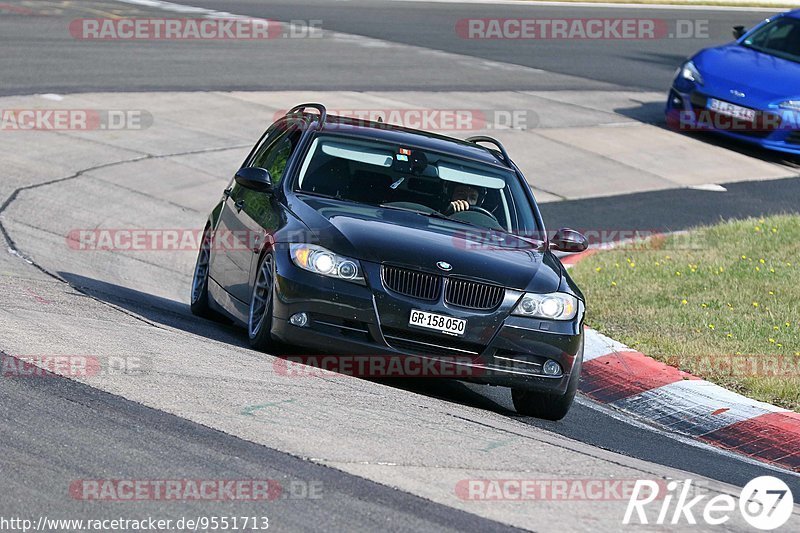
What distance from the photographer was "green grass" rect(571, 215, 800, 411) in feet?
33.4

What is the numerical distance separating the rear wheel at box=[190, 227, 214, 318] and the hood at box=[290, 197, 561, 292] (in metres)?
1.66

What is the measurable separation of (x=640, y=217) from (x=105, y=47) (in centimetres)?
1109

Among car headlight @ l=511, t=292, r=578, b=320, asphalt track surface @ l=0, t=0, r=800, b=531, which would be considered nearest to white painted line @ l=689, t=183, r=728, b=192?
asphalt track surface @ l=0, t=0, r=800, b=531

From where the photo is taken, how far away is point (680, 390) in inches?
380

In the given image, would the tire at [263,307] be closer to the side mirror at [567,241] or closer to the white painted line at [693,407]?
the side mirror at [567,241]

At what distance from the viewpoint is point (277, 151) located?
33.6 feet

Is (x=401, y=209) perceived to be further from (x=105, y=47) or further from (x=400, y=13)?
(x=400, y=13)

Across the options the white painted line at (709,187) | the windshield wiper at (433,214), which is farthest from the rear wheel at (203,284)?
the white painted line at (709,187)

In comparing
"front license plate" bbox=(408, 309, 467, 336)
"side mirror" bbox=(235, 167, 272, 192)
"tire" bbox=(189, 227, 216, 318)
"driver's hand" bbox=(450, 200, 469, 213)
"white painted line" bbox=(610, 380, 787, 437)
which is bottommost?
"white painted line" bbox=(610, 380, 787, 437)

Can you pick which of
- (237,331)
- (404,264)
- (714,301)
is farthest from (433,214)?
(714,301)

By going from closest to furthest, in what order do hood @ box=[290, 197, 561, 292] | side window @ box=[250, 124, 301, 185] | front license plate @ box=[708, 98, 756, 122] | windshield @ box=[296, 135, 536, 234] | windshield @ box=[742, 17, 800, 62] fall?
hood @ box=[290, 197, 561, 292], windshield @ box=[296, 135, 536, 234], side window @ box=[250, 124, 301, 185], front license plate @ box=[708, 98, 756, 122], windshield @ box=[742, 17, 800, 62]

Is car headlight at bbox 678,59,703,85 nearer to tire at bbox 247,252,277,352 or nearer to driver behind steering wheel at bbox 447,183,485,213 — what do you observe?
driver behind steering wheel at bbox 447,183,485,213

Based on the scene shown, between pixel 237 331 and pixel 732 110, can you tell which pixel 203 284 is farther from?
pixel 732 110

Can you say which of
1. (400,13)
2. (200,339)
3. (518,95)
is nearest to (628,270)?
(200,339)
